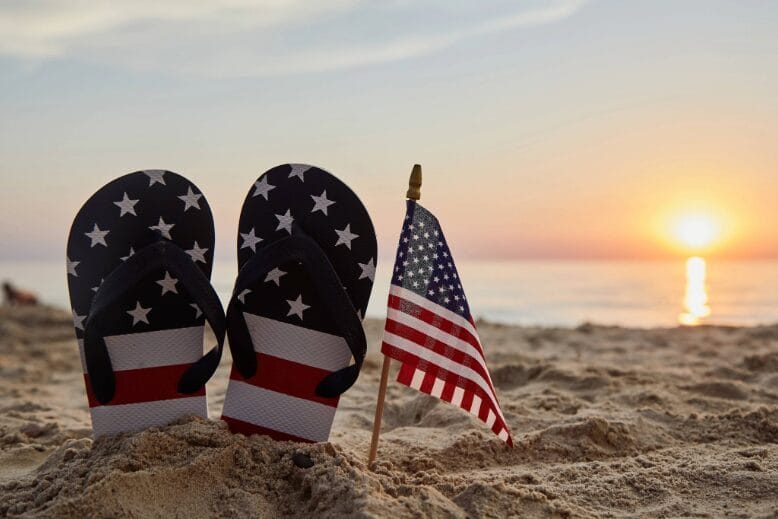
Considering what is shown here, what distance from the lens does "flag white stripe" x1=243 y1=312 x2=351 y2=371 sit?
101 inches

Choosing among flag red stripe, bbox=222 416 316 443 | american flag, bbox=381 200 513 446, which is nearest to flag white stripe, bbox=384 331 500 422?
american flag, bbox=381 200 513 446

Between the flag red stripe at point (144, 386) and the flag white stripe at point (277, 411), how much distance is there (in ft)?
0.50

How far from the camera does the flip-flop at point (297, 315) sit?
8.28 ft

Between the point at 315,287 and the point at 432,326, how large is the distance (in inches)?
19.2

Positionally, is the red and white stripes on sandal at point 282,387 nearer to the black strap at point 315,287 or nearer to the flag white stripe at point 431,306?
the black strap at point 315,287

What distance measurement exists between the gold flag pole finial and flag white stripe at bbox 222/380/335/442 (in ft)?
2.86

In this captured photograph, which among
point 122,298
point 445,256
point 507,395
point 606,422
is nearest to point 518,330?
point 507,395

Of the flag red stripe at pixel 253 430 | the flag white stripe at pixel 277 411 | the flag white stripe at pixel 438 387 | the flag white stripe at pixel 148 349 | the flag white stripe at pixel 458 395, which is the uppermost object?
the flag white stripe at pixel 148 349

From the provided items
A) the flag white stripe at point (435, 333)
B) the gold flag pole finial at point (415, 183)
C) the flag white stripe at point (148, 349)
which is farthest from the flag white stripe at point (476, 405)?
the flag white stripe at point (148, 349)

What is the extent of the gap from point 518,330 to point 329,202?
5.58 meters

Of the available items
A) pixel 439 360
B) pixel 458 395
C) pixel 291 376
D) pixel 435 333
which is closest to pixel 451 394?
pixel 458 395

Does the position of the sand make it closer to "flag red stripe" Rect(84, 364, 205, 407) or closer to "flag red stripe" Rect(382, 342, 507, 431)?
"flag red stripe" Rect(84, 364, 205, 407)

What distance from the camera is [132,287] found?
2418 mm

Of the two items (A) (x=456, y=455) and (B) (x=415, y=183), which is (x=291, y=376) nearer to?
(B) (x=415, y=183)
